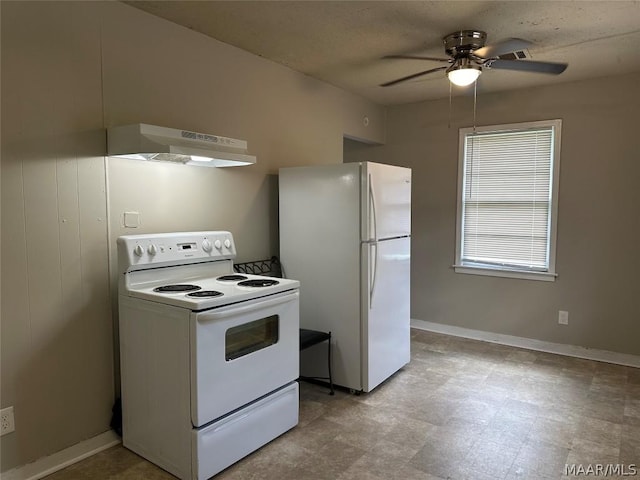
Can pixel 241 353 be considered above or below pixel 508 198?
below

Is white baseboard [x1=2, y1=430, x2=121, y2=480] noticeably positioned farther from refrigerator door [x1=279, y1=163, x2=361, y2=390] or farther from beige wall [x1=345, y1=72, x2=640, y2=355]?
beige wall [x1=345, y1=72, x2=640, y2=355]

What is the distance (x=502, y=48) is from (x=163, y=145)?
1.88m

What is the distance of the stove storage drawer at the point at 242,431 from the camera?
2.14 metres

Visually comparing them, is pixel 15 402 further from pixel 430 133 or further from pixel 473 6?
pixel 430 133

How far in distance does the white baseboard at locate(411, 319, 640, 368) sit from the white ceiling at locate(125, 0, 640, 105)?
2.37 m

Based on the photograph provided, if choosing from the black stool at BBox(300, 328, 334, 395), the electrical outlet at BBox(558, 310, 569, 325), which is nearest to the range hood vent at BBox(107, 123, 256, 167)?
the black stool at BBox(300, 328, 334, 395)

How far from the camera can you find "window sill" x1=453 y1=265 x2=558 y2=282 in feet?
13.4

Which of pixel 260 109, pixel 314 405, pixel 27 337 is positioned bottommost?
pixel 314 405

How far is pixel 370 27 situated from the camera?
2.72m

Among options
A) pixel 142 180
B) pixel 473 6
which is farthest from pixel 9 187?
pixel 473 6

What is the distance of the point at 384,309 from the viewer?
3.31 m

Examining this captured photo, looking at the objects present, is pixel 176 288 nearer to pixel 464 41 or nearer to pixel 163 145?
pixel 163 145

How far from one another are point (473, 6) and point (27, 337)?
285 centimetres

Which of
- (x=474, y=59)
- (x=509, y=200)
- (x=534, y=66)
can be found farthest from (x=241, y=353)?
(x=509, y=200)
